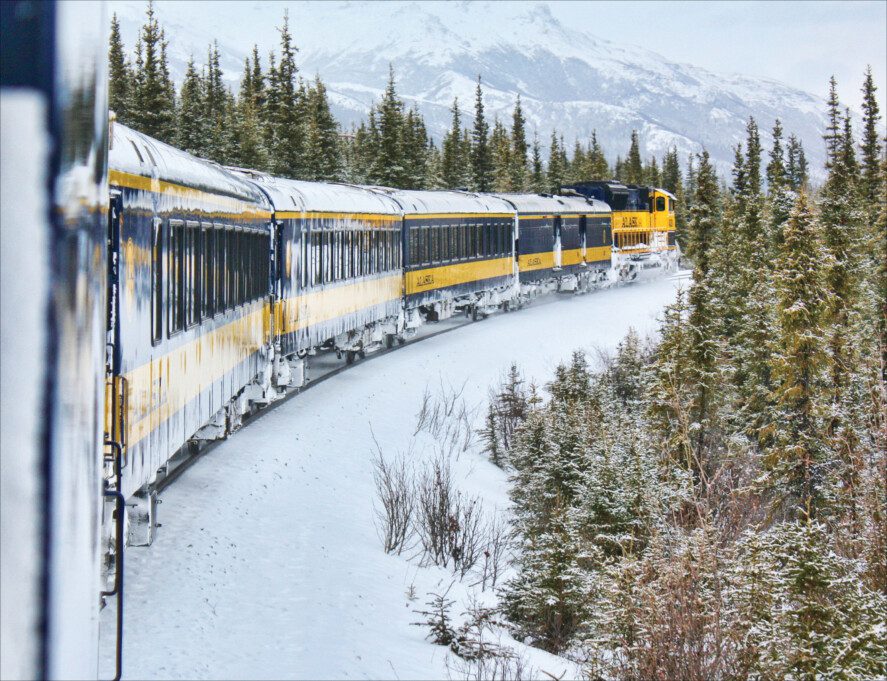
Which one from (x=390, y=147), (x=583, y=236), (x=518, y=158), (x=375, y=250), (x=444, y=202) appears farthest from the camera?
(x=518, y=158)

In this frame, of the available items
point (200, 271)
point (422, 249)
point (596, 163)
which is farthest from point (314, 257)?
point (596, 163)

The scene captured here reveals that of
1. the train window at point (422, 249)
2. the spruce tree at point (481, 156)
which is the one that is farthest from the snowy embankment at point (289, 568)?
the spruce tree at point (481, 156)

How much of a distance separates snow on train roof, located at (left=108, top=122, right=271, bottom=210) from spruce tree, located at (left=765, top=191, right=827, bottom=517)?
1531 cm

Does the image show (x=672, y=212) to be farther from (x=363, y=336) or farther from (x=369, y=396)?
(x=369, y=396)

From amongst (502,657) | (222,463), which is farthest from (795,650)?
(222,463)

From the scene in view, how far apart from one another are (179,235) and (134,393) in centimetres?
233

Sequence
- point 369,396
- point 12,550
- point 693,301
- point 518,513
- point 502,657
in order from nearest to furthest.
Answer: point 12,550 < point 502,657 < point 518,513 < point 369,396 < point 693,301

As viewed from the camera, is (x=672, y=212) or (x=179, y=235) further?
(x=672, y=212)

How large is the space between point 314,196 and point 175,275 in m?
10.1

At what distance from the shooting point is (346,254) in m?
21.3

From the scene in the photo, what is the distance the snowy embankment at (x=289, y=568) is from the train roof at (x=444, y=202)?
815 cm

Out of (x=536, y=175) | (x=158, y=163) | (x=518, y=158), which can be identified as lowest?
(x=158, y=163)

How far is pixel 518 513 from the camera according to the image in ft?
54.4

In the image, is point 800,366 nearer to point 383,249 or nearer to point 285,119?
point 383,249
